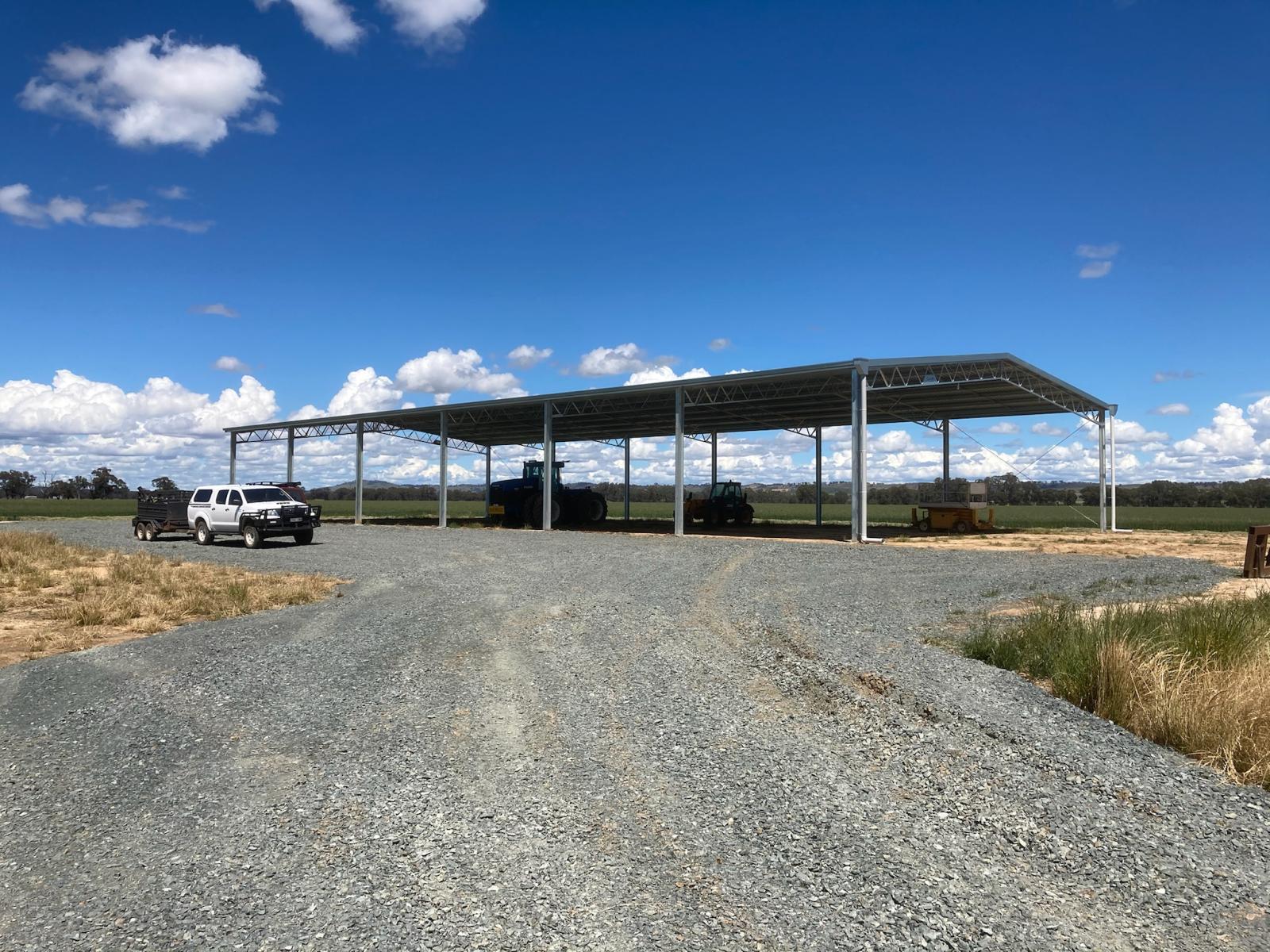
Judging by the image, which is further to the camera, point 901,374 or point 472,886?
point 901,374

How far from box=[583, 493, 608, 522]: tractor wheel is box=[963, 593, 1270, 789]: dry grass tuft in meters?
30.0

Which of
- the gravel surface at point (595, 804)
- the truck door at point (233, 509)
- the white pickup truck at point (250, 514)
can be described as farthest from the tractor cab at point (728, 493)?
the gravel surface at point (595, 804)

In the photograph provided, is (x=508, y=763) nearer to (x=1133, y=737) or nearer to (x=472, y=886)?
(x=472, y=886)

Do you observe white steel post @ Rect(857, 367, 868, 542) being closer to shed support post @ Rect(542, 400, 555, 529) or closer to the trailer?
Result: shed support post @ Rect(542, 400, 555, 529)

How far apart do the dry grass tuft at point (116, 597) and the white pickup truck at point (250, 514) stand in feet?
15.0

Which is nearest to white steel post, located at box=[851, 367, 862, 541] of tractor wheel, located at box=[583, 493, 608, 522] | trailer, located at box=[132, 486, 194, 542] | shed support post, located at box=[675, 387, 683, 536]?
shed support post, located at box=[675, 387, 683, 536]

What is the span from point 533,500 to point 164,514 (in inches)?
572

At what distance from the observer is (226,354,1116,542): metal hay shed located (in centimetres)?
2634

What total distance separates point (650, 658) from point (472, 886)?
194 inches

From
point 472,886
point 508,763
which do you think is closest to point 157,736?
point 508,763

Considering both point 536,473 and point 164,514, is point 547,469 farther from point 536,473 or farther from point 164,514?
point 164,514

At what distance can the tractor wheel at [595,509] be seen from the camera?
39.1 meters

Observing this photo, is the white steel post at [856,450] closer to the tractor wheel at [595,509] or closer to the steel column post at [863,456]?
the steel column post at [863,456]

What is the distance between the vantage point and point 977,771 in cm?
550
